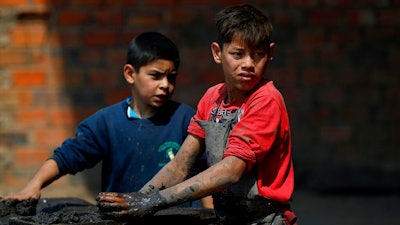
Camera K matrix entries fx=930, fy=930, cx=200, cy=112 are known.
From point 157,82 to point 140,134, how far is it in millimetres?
267

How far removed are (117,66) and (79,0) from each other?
1.85 feet

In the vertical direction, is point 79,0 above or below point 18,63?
above

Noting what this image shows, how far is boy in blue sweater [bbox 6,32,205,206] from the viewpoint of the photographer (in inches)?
175

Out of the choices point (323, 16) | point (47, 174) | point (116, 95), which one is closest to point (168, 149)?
point (47, 174)

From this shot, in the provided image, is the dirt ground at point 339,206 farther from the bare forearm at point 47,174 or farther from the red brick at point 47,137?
the bare forearm at point 47,174

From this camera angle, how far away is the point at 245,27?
350 centimetres

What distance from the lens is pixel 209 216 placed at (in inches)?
147

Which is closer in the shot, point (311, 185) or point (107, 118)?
point (107, 118)

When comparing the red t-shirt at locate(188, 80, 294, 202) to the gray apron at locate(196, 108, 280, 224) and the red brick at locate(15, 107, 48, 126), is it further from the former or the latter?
the red brick at locate(15, 107, 48, 126)

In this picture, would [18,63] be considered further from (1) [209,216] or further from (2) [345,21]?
(1) [209,216]

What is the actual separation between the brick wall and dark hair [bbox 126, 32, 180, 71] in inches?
93.2

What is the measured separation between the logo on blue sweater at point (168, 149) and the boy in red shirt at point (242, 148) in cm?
78

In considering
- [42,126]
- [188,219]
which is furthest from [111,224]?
[42,126]

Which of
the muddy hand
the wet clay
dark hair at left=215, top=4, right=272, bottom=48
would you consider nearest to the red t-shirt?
dark hair at left=215, top=4, right=272, bottom=48
